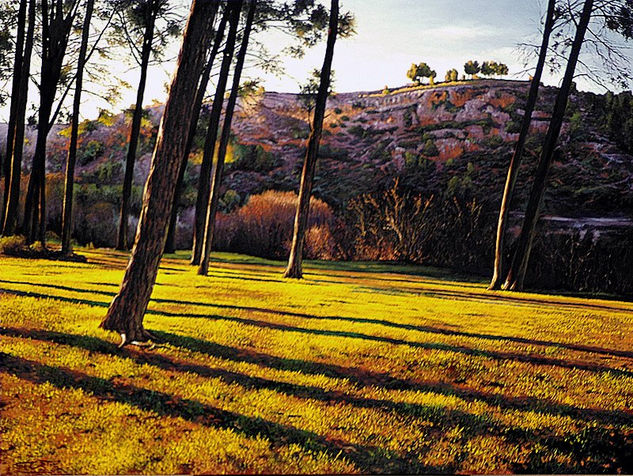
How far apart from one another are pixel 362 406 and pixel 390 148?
20599mm

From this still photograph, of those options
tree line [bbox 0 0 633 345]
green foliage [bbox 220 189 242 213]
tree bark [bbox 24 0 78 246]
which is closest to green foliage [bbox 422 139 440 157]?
green foliage [bbox 220 189 242 213]

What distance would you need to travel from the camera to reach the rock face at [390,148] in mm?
15945

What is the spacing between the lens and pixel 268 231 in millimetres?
16625

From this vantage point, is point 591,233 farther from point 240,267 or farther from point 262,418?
point 262,418

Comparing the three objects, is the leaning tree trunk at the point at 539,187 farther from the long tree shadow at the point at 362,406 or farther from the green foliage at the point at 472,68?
the long tree shadow at the point at 362,406

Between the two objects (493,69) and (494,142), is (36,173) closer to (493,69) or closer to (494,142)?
(493,69)

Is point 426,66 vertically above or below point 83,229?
above

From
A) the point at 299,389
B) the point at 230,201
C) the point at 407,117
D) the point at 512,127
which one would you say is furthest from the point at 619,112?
the point at 407,117

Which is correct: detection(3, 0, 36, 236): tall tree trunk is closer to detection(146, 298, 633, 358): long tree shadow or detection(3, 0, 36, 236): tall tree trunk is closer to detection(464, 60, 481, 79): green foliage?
detection(146, 298, 633, 358): long tree shadow

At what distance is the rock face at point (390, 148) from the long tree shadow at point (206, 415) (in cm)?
1229

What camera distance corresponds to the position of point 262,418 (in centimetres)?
350

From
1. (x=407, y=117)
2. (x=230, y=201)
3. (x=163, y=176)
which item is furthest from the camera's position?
(x=407, y=117)

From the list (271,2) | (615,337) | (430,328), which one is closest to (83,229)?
(271,2)

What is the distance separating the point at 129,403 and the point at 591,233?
11332 millimetres
